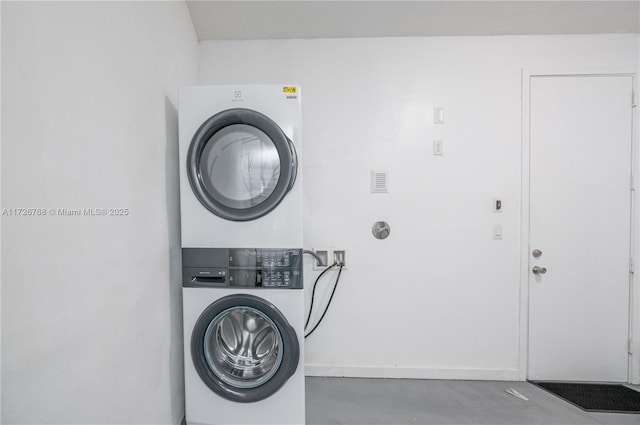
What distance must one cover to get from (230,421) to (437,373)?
58.7 inches

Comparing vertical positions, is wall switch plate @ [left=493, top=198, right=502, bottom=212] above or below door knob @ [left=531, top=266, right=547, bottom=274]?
above

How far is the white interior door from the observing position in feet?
6.64

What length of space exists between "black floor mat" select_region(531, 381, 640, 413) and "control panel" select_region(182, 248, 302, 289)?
6.72ft

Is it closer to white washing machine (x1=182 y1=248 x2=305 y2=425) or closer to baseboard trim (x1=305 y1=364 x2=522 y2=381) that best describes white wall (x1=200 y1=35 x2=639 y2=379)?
baseboard trim (x1=305 y1=364 x2=522 y2=381)

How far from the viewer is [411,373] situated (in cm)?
207

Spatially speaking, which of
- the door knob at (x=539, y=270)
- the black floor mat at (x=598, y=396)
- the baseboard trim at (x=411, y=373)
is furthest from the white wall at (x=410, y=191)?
the black floor mat at (x=598, y=396)

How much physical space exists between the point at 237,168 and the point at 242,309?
76 centimetres

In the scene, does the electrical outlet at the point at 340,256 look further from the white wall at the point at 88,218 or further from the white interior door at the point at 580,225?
the white interior door at the point at 580,225

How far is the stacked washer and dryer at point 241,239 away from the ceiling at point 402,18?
848 mm

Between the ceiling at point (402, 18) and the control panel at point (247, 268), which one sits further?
the ceiling at point (402, 18)

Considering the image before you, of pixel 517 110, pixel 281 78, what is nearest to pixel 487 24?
pixel 517 110

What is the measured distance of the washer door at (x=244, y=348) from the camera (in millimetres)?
1416

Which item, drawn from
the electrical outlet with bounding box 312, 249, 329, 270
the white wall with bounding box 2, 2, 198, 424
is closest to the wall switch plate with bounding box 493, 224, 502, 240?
the electrical outlet with bounding box 312, 249, 329, 270

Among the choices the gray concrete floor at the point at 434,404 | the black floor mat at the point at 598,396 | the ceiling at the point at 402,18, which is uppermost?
the ceiling at the point at 402,18
